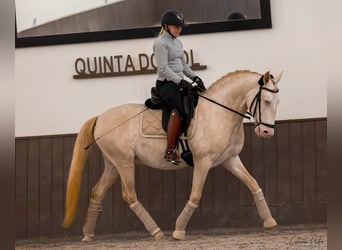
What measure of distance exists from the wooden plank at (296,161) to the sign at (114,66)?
48.1 inches

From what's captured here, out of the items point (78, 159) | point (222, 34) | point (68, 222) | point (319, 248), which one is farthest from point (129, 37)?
point (319, 248)

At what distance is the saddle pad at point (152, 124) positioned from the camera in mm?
5367

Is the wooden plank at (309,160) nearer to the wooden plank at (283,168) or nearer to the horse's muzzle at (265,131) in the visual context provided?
the wooden plank at (283,168)

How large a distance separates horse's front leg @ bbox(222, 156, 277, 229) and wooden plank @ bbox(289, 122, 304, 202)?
0.69 meters

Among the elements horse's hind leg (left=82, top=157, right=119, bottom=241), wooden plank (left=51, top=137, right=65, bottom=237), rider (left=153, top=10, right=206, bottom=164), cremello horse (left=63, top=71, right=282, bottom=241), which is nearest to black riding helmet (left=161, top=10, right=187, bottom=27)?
rider (left=153, top=10, right=206, bottom=164)

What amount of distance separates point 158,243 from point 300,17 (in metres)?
2.06

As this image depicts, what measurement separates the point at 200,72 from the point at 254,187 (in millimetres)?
1206

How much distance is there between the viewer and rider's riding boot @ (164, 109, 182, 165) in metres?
5.18

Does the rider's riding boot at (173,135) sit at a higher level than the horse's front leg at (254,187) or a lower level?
higher

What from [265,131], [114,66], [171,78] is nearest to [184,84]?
[171,78]

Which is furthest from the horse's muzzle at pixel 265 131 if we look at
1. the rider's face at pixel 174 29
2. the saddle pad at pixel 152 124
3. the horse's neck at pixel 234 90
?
the rider's face at pixel 174 29

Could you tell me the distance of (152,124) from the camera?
540 centimetres

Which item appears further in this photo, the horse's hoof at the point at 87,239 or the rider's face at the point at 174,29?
the horse's hoof at the point at 87,239

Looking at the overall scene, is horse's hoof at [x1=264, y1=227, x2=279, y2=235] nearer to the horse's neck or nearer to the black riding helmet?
the horse's neck
